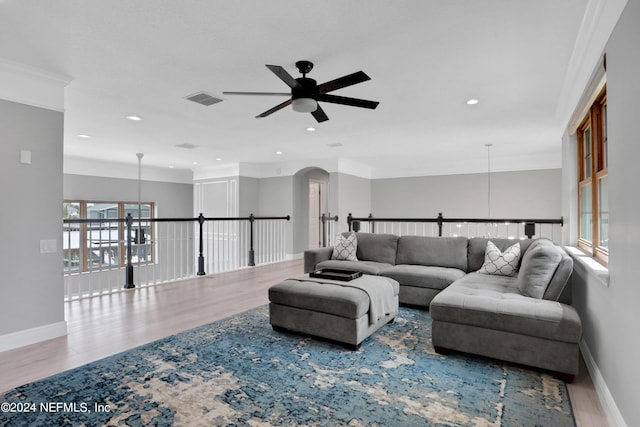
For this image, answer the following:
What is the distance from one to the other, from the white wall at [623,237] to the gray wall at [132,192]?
1029cm

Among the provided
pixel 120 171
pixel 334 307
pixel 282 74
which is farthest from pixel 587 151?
pixel 120 171

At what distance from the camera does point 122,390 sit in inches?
89.0

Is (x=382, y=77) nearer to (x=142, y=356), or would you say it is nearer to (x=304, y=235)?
(x=142, y=356)

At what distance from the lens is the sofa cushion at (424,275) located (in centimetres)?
408

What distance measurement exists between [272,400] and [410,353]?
4.26 ft

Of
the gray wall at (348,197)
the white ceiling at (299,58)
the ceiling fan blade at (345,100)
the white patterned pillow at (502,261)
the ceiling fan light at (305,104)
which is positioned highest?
the white ceiling at (299,58)

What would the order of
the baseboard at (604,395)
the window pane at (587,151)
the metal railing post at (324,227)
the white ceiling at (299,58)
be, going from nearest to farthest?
the baseboard at (604,395)
the white ceiling at (299,58)
the window pane at (587,151)
the metal railing post at (324,227)

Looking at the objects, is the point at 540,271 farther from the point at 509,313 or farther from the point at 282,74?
the point at 282,74

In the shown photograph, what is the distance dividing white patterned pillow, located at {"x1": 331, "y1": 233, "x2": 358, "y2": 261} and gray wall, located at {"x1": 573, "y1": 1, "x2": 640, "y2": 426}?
326 cm

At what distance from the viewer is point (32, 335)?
126 inches

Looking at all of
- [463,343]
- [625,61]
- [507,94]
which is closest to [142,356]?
[463,343]

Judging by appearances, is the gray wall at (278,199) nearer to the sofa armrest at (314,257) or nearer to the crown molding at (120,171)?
the crown molding at (120,171)

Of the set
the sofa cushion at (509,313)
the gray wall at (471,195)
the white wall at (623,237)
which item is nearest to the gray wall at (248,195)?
the gray wall at (471,195)

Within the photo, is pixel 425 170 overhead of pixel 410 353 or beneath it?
overhead
